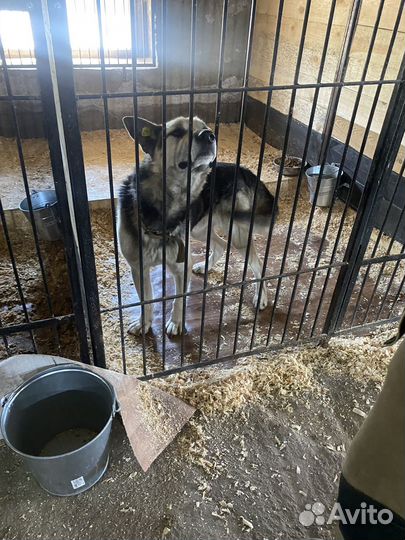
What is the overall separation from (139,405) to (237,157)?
1.35m

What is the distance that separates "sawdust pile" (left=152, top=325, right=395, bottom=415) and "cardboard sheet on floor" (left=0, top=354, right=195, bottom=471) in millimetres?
105

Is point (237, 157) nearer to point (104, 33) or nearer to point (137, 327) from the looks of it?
point (137, 327)

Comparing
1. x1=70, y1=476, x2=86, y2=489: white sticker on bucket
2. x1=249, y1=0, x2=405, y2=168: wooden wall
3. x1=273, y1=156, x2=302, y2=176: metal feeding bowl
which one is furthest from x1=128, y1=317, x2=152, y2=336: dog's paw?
x1=273, y1=156, x2=302, y2=176: metal feeding bowl

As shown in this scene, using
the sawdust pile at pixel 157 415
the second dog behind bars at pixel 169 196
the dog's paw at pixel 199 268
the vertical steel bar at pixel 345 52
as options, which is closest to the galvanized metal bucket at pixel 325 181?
the dog's paw at pixel 199 268

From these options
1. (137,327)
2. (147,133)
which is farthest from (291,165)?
(147,133)

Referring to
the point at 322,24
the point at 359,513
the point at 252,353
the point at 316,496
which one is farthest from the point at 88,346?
the point at 322,24

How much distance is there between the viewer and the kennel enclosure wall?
60.0 inches

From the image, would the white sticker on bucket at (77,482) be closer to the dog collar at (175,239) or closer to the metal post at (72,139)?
the metal post at (72,139)

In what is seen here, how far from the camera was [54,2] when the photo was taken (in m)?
1.26

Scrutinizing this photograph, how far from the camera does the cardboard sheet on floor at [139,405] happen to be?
6.46 feet

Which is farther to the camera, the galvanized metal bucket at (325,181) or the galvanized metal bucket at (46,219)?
the galvanized metal bucket at (325,181)

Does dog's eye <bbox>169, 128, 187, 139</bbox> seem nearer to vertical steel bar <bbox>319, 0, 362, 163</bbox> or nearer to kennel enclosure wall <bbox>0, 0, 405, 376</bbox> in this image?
kennel enclosure wall <bbox>0, 0, 405, 376</bbox>

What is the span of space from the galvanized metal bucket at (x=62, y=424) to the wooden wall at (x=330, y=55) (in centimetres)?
318

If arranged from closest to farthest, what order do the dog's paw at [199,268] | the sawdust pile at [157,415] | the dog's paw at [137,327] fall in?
the sawdust pile at [157,415]
the dog's paw at [137,327]
the dog's paw at [199,268]
